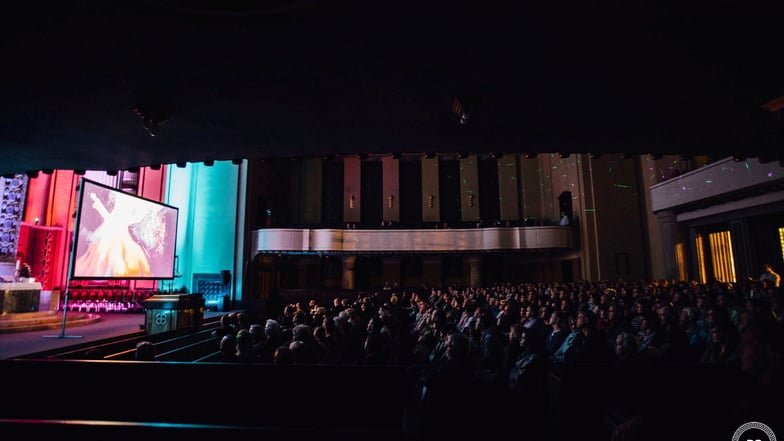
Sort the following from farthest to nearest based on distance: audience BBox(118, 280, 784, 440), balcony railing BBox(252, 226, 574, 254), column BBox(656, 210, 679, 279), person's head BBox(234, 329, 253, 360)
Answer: balcony railing BBox(252, 226, 574, 254)
column BBox(656, 210, 679, 279)
person's head BBox(234, 329, 253, 360)
audience BBox(118, 280, 784, 440)

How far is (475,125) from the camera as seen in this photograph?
4.91 meters

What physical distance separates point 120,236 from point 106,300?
8.84 meters

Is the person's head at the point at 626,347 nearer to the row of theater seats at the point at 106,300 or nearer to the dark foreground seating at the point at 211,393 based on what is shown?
the dark foreground seating at the point at 211,393

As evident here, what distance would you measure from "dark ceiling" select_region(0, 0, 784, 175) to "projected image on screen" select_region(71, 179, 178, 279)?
161cm

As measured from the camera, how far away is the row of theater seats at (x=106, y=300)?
1429 cm

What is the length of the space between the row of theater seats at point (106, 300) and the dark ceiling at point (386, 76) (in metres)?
10.6

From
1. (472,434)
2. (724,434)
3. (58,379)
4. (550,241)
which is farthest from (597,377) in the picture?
(550,241)

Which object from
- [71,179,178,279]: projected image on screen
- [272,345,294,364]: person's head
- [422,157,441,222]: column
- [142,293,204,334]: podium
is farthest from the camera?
[422,157,441,222]: column

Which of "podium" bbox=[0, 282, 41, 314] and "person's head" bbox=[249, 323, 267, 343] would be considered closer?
"person's head" bbox=[249, 323, 267, 343]

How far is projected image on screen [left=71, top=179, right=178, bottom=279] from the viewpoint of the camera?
271 inches

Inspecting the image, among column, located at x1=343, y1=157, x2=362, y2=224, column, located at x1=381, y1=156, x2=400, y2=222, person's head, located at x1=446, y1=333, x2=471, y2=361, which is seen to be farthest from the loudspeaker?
person's head, located at x1=446, y1=333, x2=471, y2=361

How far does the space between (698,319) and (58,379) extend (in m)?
7.42

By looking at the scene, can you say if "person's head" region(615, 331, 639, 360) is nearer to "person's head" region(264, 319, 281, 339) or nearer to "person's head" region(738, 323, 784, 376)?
"person's head" region(738, 323, 784, 376)

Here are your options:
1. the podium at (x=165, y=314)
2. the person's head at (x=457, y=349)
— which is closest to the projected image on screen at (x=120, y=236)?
the podium at (x=165, y=314)
